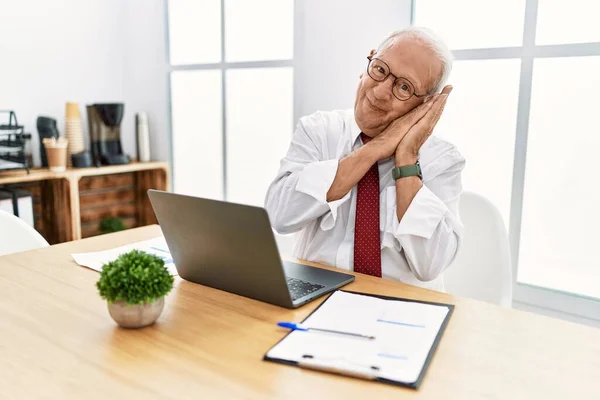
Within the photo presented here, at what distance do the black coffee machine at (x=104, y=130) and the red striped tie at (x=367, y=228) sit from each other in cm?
209

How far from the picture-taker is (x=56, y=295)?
1170mm

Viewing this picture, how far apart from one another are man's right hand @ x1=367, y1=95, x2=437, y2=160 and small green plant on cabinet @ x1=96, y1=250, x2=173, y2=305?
710mm

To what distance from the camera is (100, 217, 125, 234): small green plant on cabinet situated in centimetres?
329

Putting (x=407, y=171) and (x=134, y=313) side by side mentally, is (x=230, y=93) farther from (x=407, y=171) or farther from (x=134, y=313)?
(x=134, y=313)

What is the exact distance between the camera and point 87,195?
3.27 m

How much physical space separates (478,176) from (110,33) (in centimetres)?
241

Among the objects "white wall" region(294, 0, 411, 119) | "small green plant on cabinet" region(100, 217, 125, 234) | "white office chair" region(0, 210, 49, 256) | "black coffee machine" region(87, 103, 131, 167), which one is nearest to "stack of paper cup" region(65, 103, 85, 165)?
"black coffee machine" region(87, 103, 131, 167)

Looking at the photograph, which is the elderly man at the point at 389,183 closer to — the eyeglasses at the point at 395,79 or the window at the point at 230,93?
the eyeglasses at the point at 395,79

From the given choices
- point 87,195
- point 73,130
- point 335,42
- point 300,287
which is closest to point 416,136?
point 300,287

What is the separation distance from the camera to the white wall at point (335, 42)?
7.57 feet

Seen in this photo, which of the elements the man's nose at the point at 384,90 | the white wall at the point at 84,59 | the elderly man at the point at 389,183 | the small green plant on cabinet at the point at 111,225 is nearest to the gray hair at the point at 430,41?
the elderly man at the point at 389,183

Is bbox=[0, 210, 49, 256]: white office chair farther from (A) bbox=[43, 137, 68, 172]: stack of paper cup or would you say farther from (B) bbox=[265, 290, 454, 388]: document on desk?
(A) bbox=[43, 137, 68, 172]: stack of paper cup

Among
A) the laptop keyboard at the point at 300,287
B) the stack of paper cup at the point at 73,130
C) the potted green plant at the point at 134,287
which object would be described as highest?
the stack of paper cup at the point at 73,130

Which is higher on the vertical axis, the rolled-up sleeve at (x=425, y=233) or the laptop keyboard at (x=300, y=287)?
the rolled-up sleeve at (x=425, y=233)
